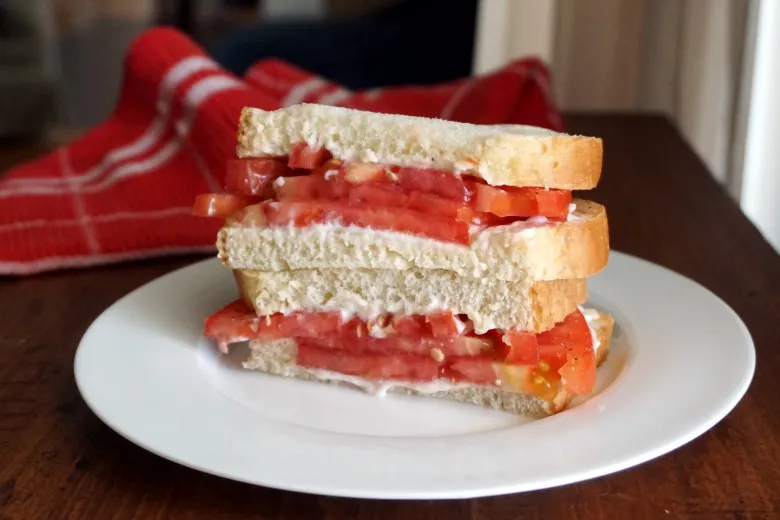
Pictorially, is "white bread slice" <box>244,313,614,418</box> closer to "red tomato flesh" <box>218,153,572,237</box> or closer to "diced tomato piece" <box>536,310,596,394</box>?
"diced tomato piece" <box>536,310,596,394</box>

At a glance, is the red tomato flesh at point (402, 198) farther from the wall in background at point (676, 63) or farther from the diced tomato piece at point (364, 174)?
the wall in background at point (676, 63)

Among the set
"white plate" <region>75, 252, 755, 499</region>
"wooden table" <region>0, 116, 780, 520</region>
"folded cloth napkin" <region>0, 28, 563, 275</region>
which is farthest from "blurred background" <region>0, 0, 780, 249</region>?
"white plate" <region>75, 252, 755, 499</region>

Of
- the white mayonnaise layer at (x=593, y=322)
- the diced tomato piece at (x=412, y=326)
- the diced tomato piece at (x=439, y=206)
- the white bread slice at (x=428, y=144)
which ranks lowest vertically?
the white mayonnaise layer at (x=593, y=322)

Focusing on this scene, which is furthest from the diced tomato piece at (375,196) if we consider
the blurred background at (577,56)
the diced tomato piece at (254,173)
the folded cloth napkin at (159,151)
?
the blurred background at (577,56)

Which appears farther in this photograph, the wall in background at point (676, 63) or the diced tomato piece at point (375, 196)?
the wall in background at point (676, 63)

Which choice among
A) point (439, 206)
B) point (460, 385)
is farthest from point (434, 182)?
point (460, 385)

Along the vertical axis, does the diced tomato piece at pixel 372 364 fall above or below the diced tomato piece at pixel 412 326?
below

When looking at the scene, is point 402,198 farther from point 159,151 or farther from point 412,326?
point 159,151
